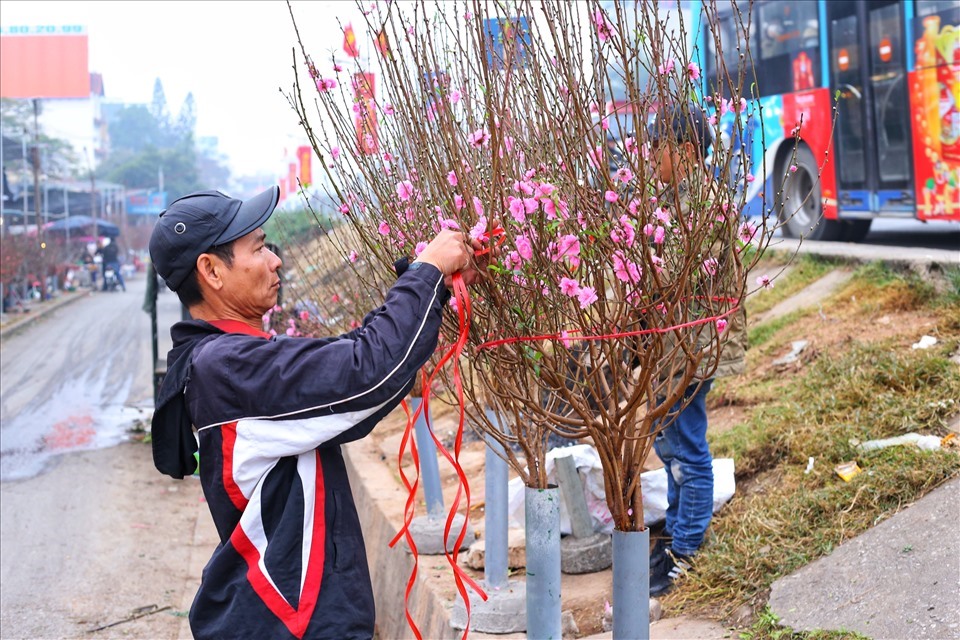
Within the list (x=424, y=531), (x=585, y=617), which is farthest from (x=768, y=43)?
(x=585, y=617)

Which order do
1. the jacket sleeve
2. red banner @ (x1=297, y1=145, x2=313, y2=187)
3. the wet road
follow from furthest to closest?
1. red banner @ (x1=297, y1=145, x2=313, y2=187)
2. the wet road
3. the jacket sleeve

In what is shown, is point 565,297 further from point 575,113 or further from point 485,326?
point 575,113

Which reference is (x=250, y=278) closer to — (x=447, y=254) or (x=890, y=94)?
(x=447, y=254)

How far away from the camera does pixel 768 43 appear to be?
13.5 m

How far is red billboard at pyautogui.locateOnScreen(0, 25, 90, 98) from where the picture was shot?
156 feet

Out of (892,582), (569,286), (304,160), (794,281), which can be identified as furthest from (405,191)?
(304,160)

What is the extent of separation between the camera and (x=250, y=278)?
243cm

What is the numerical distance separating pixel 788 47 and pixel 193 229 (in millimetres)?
11856

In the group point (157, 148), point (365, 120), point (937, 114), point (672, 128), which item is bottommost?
point (672, 128)

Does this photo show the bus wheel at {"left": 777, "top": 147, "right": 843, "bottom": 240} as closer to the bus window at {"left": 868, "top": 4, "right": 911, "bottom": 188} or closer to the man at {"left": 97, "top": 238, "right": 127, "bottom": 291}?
the bus window at {"left": 868, "top": 4, "right": 911, "bottom": 188}

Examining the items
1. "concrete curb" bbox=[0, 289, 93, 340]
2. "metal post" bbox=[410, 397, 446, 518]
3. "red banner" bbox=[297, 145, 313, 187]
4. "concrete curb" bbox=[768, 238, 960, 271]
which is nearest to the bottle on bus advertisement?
"concrete curb" bbox=[768, 238, 960, 271]

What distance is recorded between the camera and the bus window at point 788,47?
12.5 meters

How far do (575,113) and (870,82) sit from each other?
9509mm

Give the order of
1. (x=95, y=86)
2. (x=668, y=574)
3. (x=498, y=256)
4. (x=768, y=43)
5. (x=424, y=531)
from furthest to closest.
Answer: (x=95, y=86) → (x=768, y=43) → (x=424, y=531) → (x=668, y=574) → (x=498, y=256)
